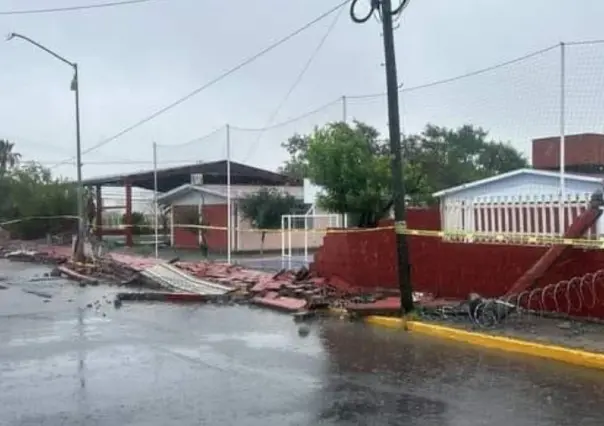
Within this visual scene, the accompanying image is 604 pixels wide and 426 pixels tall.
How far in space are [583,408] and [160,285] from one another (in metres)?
15.3

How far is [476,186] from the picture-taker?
25141mm

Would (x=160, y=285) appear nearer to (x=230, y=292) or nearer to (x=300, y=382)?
(x=230, y=292)

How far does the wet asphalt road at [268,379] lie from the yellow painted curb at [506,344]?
289 mm

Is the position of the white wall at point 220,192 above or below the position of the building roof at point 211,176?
below

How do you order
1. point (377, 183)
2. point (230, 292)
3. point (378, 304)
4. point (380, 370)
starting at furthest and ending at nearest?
point (377, 183)
point (230, 292)
point (378, 304)
point (380, 370)

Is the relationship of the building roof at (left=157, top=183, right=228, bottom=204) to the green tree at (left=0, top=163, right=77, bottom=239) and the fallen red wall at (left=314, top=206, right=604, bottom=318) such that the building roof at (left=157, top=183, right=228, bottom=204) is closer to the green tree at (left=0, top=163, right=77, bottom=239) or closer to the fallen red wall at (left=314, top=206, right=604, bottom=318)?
the green tree at (left=0, top=163, right=77, bottom=239)

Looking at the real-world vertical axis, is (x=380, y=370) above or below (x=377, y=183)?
below

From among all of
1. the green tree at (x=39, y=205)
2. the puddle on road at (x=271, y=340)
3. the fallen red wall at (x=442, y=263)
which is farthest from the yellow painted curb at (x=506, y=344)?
the green tree at (x=39, y=205)

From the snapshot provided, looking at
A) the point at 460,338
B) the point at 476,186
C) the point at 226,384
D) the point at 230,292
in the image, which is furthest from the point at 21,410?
the point at 476,186

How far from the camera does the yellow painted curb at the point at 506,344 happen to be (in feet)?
34.1

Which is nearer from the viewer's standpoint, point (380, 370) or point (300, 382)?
point (300, 382)

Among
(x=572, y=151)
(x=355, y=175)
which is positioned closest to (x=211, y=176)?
(x=355, y=175)

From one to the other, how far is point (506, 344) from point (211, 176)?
1390 inches

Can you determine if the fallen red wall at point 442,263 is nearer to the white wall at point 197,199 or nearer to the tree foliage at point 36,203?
the white wall at point 197,199
